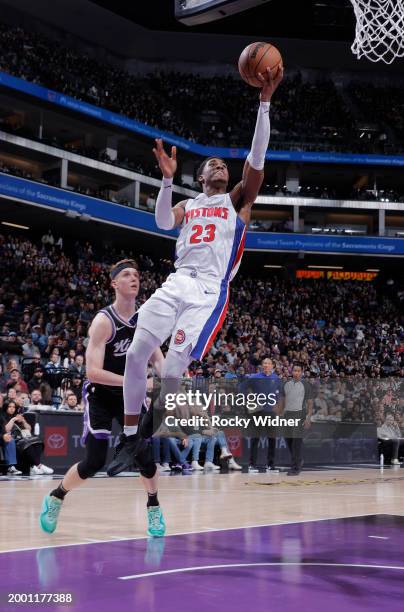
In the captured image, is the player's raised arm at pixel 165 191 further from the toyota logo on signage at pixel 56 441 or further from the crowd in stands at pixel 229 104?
the crowd in stands at pixel 229 104

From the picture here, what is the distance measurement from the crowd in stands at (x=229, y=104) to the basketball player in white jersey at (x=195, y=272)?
2682cm

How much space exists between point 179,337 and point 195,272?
52cm

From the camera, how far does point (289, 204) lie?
1401 inches

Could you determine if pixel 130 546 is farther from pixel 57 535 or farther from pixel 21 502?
pixel 21 502

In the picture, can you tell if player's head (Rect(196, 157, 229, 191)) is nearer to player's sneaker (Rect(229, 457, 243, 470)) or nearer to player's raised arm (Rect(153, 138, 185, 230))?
player's raised arm (Rect(153, 138, 185, 230))

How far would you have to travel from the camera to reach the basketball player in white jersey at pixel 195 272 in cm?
483

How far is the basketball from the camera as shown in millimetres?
4738

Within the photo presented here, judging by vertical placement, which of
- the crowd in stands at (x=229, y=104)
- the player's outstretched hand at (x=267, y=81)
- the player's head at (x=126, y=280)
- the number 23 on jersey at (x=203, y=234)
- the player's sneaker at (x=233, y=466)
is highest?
the crowd in stands at (x=229, y=104)

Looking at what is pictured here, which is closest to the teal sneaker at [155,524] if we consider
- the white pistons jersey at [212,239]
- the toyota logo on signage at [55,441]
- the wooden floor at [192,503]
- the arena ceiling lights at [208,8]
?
the wooden floor at [192,503]

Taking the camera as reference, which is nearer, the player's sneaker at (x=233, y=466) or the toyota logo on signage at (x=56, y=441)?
the toyota logo on signage at (x=56, y=441)

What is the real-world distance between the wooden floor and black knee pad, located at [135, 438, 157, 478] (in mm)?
545

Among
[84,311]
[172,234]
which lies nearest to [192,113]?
[172,234]

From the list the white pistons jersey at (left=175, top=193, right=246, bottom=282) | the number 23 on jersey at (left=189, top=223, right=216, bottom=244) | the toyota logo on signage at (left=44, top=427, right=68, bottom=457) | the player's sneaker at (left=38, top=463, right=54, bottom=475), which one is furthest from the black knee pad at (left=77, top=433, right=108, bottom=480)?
the toyota logo on signage at (left=44, top=427, right=68, bottom=457)

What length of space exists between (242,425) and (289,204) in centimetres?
2270
